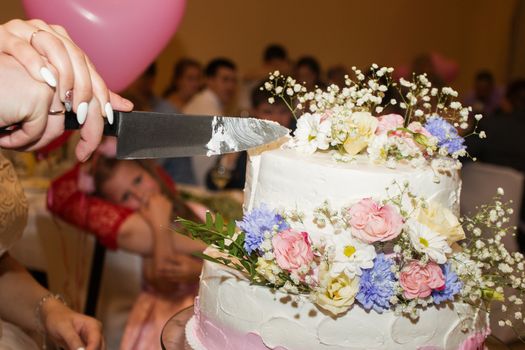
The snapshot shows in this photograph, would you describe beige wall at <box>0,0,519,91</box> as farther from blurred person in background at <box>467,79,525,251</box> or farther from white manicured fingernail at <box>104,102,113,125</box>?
white manicured fingernail at <box>104,102,113,125</box>

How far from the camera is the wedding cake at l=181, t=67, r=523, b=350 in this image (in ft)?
4.37

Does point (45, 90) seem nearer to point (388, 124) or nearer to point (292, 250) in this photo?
point (292, 250)

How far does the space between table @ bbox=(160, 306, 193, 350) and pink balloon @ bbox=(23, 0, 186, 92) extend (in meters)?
1.10

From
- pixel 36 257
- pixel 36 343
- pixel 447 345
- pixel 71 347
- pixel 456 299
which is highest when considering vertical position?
pixel 456 299

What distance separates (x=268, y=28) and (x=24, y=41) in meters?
8.04

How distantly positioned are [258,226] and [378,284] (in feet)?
0.86

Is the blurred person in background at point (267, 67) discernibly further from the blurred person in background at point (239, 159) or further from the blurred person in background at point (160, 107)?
the blurred person in background at point (239, 159)

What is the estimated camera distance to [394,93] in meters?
4.69

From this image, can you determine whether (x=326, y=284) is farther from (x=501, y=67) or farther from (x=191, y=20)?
(x=501, y=67)

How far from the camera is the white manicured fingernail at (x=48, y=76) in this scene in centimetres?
114

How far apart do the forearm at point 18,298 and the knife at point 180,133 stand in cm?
77

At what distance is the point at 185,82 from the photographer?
7.11 m

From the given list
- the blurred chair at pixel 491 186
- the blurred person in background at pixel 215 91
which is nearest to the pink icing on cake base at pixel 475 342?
the blurred chair at pixel 491 186

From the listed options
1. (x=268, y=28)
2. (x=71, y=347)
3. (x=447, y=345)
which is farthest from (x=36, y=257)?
(x=268, y=28)
